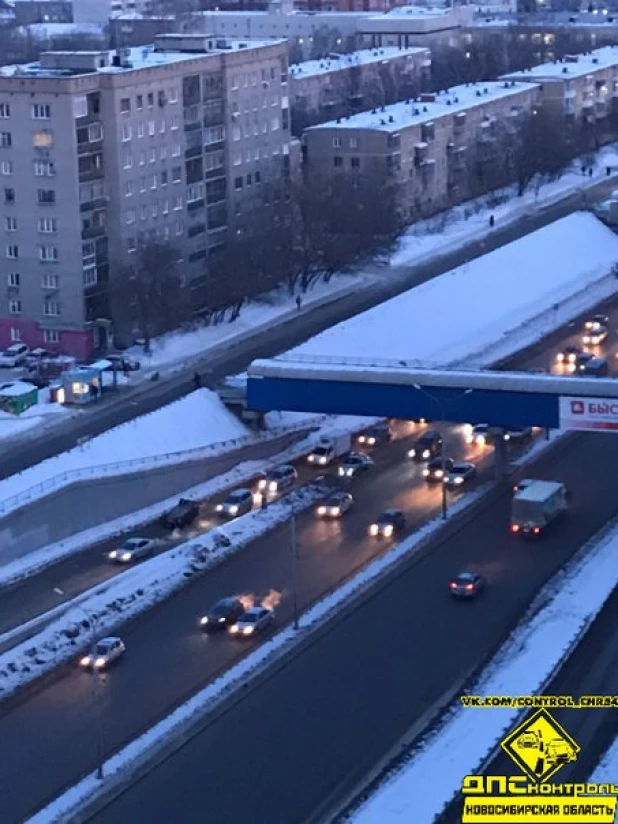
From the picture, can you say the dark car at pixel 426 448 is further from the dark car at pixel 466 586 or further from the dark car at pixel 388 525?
the dark car at pixel 466 586

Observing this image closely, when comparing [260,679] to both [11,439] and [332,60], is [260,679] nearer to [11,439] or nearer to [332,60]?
[11,439]

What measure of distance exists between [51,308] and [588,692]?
48.4 ft

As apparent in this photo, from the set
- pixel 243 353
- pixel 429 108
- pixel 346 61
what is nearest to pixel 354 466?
pixel 243 353

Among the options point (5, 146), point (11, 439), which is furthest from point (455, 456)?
point (5, 146)

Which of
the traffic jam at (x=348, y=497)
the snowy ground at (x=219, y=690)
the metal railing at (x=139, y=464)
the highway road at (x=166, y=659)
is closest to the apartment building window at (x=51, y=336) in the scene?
the metal railing at (x=139, y=464)

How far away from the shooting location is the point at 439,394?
67.4ft

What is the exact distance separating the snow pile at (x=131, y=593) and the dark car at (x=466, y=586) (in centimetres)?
278

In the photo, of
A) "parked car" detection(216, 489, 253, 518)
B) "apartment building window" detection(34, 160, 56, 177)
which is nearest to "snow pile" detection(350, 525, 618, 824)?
"parked car" detection(216, 489, 253, 518)

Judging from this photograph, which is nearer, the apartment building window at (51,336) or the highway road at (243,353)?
the highway road at (243,353)

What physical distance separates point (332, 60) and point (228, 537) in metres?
33.2

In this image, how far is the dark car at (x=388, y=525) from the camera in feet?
64.2

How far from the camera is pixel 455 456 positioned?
885 inches

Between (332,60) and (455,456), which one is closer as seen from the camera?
(455,456)

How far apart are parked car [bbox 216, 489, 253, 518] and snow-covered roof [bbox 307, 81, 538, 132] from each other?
1774 centimetres
